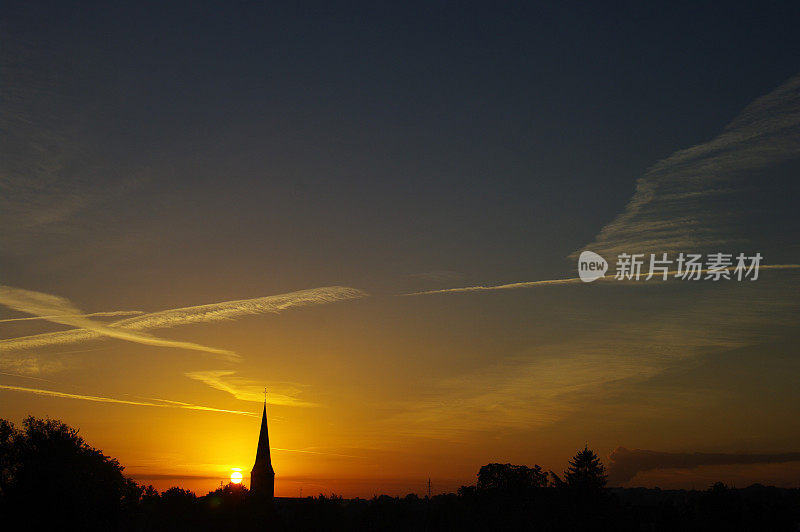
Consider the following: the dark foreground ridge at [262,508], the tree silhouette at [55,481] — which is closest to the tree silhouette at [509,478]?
the dark foreground ridge at [262,508]

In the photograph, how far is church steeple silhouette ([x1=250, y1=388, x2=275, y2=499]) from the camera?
178750 mm

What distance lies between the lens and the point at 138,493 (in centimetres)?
9519

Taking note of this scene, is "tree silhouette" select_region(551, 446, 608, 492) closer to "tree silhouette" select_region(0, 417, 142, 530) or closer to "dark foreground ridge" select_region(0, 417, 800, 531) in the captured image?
"dark foreground ridge" select_region(0, 417, 800, 531)

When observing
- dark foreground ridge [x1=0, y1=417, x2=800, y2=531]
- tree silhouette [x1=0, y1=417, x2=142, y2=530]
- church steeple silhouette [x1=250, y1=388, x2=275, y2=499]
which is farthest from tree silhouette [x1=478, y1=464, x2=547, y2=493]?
tree silhouette [x1=0, y1=417, x2=142, y2=530]

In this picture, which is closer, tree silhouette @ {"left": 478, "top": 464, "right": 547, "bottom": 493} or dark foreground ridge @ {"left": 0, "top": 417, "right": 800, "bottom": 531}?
dark foreground ridge @ {"left": 0, "top": 417, "right": 800, "bottom": 531}

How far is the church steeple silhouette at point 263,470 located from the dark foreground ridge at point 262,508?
28498 millimetres

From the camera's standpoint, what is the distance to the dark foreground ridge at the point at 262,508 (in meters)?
73.6

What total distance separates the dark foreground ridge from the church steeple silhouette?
2850 centimetres

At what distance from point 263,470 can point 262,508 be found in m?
67.7

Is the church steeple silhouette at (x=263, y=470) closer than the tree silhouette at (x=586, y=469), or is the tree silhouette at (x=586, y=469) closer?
the tree silhouette at (x=586, y=469)

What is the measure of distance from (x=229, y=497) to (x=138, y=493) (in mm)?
34387

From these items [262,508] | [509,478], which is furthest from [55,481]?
[509,478]

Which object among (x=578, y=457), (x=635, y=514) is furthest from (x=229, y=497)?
(x=635, y=514)

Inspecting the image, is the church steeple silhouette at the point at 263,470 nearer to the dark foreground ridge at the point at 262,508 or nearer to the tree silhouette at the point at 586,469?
the dark foreground ridge at the point at 262,508
